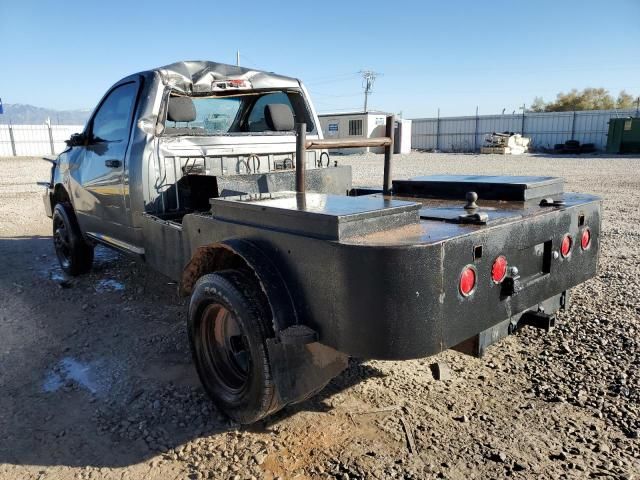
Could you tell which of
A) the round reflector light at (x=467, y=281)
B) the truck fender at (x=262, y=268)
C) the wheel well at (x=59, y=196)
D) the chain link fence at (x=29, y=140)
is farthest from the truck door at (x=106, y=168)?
the chain link fence at (x=29, y=140)

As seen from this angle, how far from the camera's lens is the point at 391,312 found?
2.10 metres

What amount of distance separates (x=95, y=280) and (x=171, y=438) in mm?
3407

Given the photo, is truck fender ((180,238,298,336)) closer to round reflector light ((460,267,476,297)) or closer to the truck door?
round reflector light ((460,267,476,297))

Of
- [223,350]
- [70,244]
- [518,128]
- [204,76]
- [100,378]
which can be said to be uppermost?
[518,128]

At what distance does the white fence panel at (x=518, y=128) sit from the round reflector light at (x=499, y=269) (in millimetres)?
36913

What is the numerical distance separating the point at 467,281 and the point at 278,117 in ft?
10.9

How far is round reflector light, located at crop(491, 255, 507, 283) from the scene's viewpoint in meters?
2.39

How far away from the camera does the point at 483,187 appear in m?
3.42

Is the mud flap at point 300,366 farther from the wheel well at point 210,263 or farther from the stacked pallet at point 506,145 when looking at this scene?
the stacked pallet at point 506,145

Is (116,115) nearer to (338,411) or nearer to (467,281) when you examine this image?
(338,411)

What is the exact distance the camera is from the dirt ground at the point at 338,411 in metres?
2.57

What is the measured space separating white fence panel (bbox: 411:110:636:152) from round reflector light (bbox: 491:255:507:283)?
36.9 m

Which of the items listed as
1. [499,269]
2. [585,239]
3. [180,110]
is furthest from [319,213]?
[180,110]

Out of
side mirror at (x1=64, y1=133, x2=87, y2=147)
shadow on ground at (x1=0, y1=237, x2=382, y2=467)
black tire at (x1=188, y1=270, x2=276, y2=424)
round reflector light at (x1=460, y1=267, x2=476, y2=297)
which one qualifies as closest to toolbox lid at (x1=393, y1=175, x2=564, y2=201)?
round reflector light at (x1=460, y1=267, x2=476, y2=297)
